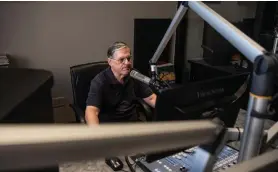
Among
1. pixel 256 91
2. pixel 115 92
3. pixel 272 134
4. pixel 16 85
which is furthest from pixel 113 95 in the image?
pixel 256 91

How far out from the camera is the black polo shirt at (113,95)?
1979 mm

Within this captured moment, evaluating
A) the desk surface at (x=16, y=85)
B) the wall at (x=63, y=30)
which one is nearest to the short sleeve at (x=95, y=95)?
the desk surface at (x=16, y=85)

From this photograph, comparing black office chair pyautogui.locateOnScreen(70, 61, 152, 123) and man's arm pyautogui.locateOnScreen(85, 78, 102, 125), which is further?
black office chair pyautogui.locateOnScreen(70, 61, 152, 123)

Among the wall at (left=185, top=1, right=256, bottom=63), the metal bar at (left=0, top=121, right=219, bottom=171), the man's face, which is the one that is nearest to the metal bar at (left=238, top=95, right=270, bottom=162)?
the metal bar at (left=0, top=121, right=219, bottom=171)

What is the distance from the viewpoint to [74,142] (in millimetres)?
331

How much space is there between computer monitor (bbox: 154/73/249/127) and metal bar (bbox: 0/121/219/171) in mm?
445

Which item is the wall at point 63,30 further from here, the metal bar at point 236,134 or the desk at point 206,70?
the metal bar at point 236,134

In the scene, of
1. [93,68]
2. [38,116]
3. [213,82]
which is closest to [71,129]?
[213,82]

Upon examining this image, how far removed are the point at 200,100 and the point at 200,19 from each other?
2711mm

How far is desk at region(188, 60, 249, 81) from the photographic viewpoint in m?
3.19

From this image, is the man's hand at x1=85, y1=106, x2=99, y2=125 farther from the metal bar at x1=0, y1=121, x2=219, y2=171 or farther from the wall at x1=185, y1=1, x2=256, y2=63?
the wall at x1=185, y1=1, x2=256, y2=63

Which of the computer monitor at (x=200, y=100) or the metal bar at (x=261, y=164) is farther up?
the computer monitor at (x=200, y=100)

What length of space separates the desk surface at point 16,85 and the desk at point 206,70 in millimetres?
2235

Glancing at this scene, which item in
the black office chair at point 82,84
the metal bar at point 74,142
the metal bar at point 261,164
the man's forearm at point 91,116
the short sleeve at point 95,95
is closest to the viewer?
the metal bar at point 74,142
